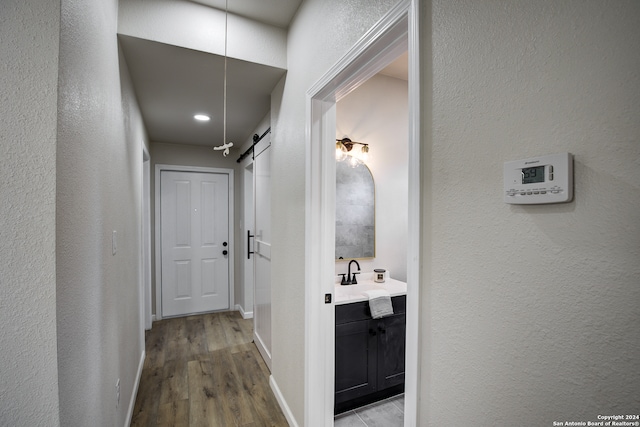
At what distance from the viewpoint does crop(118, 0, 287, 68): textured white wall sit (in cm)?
168

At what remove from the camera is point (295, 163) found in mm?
1910

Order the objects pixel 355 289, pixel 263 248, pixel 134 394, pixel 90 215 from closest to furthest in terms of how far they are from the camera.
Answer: pixel 90 215, pixel 134 394, pixel 355 289, pixel 263 248

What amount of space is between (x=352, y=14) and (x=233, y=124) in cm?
223

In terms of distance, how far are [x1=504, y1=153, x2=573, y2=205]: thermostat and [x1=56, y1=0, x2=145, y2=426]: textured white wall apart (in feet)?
3.89

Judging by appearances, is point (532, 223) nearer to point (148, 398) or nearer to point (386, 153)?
point (386, 153)

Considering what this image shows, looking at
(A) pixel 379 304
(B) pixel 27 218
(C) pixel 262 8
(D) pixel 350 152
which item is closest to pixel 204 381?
(A) pixel 379 304

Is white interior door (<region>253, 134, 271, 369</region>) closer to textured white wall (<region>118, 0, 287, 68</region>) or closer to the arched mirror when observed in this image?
the arched mirror

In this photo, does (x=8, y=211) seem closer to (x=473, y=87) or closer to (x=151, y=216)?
(x=473, y=87)

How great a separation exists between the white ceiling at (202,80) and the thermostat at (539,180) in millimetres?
1815

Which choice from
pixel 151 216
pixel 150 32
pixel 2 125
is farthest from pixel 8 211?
pixel 151 216

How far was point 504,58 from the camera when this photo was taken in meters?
0.65

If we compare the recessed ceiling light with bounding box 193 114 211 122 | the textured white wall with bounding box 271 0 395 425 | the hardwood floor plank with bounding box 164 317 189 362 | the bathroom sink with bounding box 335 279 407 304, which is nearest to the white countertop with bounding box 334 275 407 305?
the bathroom sink with bounding box 335 279 407 304

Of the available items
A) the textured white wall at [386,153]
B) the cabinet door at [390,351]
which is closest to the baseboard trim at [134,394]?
the cabinet door at [390,351]

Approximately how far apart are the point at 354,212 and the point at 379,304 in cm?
85
